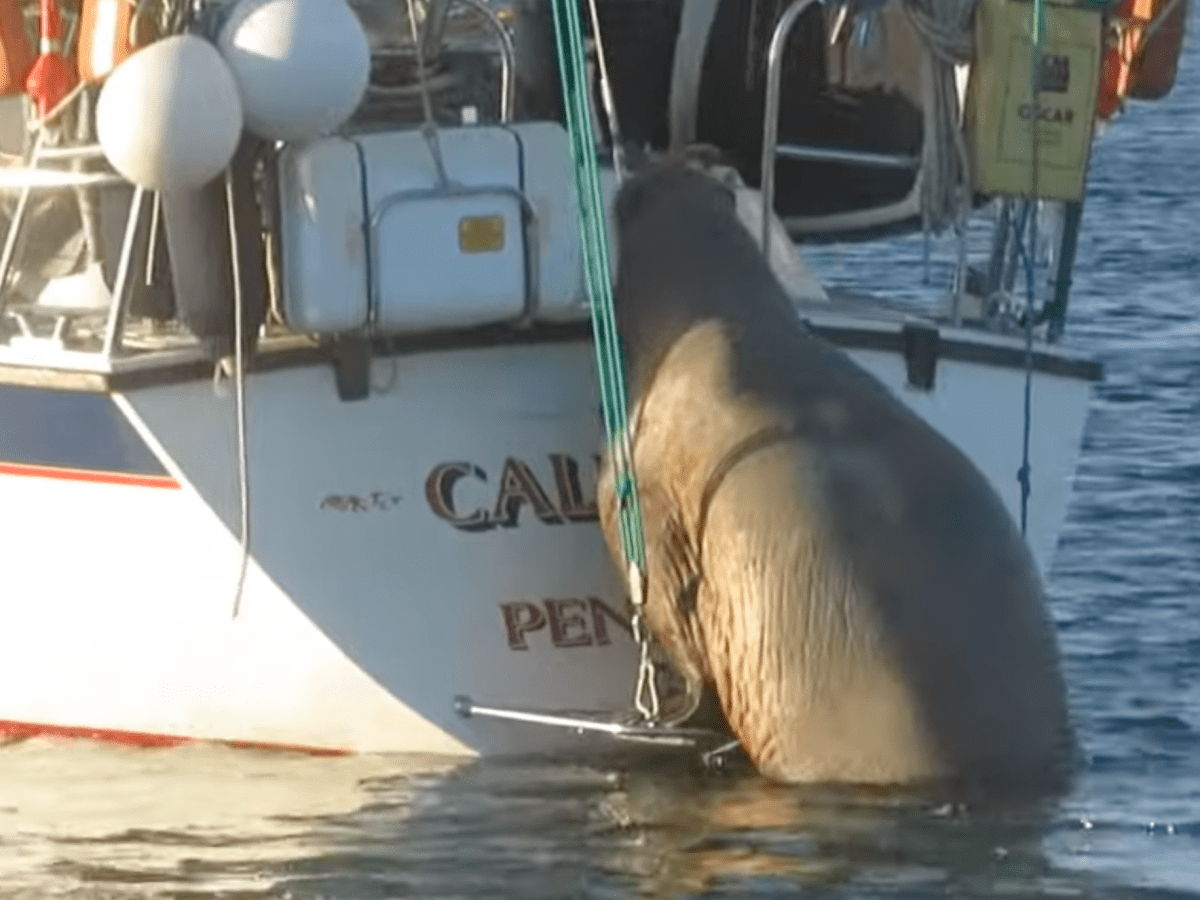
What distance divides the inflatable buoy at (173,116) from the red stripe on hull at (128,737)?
5.93 ft

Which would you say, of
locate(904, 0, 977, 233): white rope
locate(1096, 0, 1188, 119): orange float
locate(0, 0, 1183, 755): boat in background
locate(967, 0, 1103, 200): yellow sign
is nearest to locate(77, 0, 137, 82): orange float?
locate(0, 0, 1183, 755): boat in background

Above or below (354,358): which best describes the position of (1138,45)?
above

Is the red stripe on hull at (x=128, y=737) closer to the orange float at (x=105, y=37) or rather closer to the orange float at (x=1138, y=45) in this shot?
the orange float at (x=105, y=37)

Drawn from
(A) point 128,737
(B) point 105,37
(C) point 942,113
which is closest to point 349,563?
(A) point 128,737

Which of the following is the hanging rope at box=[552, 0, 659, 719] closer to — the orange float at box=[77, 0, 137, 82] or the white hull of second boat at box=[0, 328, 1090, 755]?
the white hull of second boat at box=[0, 328, 1090, 755]

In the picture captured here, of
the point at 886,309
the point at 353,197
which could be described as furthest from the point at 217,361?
the point at 886,309

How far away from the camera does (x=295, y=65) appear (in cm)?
1069

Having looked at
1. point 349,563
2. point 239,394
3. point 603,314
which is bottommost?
point 349,563

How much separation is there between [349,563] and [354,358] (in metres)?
0.58

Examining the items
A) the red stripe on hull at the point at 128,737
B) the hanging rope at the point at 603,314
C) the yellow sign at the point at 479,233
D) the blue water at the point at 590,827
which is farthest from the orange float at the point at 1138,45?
the red stripe on hull at the point at 128,737

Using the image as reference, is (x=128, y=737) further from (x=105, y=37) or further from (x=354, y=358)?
(x=105, y=37)

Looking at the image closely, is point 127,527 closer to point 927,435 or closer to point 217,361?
point 217,361

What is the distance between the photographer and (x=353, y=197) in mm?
10852

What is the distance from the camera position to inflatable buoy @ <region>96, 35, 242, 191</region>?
10.5 meters
